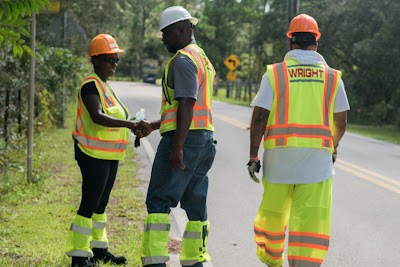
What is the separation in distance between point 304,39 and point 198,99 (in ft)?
2.95

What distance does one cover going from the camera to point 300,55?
5.10m

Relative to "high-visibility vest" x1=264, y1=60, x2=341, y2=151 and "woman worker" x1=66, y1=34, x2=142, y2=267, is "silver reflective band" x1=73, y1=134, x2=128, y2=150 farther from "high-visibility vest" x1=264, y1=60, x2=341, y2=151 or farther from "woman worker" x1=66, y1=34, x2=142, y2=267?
"high-visibility vest" x1=264, y1=60, x2=341, y2=151

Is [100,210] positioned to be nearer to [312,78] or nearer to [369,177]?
[312,78]

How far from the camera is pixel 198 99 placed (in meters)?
5.05

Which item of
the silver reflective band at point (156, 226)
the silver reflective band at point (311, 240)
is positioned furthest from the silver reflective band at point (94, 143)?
the silver reflective band at point (311, 240)

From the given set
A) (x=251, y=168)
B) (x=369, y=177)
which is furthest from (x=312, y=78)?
(x=369, y=177)

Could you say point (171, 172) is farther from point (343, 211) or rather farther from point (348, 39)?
point (348, 39)

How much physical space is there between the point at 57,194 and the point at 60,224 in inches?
70.3

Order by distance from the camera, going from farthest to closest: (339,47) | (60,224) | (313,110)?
(339,47), (60,224), (313,110)

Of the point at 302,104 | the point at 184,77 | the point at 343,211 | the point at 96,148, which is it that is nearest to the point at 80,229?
the point at 96,148

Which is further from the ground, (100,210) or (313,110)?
(313,110)

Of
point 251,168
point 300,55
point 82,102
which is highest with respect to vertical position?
point 300,55

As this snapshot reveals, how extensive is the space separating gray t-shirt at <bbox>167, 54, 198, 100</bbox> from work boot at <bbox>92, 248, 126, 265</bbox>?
1.70 meters

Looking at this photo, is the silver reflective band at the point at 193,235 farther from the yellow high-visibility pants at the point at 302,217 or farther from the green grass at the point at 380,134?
the green grass at the point at 380,134
